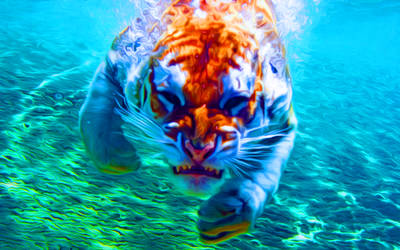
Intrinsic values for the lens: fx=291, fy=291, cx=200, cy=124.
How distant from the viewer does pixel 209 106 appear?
58.2 inches

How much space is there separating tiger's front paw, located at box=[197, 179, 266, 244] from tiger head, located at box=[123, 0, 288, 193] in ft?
1.08

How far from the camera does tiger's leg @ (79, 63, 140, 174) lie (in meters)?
2.27

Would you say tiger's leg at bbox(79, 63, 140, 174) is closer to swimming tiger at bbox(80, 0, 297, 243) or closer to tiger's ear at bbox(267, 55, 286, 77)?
swimming tiger at bbox(80, 0, 297, 243)

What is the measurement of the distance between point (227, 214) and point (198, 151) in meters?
0.68

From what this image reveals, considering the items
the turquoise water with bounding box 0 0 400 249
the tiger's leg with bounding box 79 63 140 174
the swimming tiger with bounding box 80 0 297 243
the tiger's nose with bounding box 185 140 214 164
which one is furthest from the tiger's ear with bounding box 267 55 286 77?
the turquoise water with bounding box 0 0 400 249

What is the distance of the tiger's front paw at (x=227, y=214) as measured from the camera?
1913mm

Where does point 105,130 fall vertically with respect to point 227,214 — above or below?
above

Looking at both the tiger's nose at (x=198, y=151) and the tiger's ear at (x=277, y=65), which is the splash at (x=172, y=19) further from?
the tiger's nose at (x=198, y=151)

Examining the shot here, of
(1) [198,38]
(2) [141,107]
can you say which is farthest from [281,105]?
(2) [141,107]

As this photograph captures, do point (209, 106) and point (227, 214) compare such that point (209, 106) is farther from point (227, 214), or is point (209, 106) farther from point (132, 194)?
point (132, 194)

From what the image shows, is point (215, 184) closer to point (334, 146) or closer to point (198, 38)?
point (198, 38)

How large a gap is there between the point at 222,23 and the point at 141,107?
68cm

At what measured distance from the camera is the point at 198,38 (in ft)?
5.14

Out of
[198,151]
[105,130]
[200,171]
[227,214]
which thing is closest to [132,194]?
[105,130]
